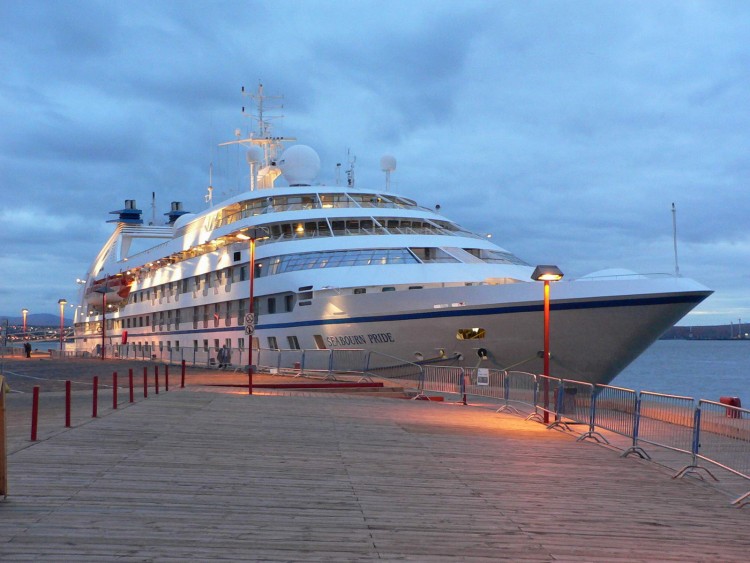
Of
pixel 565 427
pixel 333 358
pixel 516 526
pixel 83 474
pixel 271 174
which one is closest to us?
pixel 516 526

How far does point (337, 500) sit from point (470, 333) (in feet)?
62.1

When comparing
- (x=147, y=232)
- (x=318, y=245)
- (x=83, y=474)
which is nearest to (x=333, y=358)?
(x=318, y=245)

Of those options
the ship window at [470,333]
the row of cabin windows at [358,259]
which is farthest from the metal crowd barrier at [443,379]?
the row of cabin windows at [358,259]

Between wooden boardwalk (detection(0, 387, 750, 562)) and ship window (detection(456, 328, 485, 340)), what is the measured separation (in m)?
12.3

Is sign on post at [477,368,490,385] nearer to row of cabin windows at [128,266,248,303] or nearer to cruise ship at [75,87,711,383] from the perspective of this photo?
cruise ship at [75,87,711,383]

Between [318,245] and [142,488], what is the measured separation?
27.1 m

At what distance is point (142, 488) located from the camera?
8.22 m

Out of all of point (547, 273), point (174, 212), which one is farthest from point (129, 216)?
point (547, 273)

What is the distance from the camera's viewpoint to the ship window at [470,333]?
26.6m

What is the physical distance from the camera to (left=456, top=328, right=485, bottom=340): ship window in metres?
26.6

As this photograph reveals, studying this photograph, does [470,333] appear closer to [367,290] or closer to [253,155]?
[367,290]

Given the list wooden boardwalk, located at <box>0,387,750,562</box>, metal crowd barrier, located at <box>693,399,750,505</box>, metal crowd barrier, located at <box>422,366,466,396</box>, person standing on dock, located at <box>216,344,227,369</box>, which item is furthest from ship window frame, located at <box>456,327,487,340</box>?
person standing on dock, located at <box>216,344,227,369</box>

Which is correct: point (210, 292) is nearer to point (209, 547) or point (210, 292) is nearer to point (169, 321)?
point (169, 321)

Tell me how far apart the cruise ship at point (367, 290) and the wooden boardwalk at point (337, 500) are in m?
11.6
